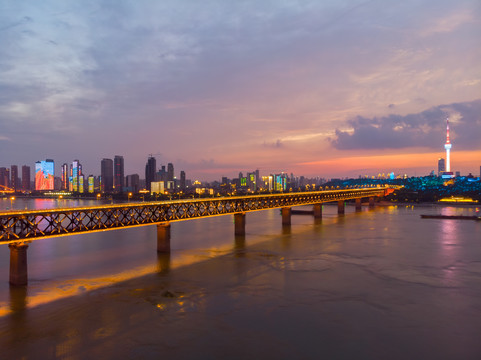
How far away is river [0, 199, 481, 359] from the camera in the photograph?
25422mm

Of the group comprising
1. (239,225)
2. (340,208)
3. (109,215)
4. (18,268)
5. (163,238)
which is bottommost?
(340,208)

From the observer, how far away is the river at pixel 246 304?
25422mm

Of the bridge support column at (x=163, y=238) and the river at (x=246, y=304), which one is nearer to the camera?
the river at (x=246, y=304)

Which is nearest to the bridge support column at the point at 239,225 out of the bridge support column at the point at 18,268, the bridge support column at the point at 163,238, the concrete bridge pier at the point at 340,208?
the bridge support column at the point at 163,238

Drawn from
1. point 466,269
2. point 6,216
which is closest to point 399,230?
point 466,269

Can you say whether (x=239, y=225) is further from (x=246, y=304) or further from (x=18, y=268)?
(x=18, y=268)

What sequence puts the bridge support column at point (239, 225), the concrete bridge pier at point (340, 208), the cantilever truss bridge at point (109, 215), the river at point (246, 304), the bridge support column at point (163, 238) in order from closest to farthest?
the river at point (246, 304) → the cantilever truss bridge at point (109, 215) → the bridge support column at point (163, 238) → the bridge support column at point (239, 225) → the concrete bridge pier at point (340, 208)

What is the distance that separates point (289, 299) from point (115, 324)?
16.1 metres

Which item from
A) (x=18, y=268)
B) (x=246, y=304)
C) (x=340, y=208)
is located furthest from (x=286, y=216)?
(x=18, y=268)

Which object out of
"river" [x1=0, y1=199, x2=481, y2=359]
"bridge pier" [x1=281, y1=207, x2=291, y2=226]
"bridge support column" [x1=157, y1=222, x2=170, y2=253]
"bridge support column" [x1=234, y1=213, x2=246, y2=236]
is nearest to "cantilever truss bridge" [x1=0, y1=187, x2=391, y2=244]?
"bridge support column" [x1=234, y1=213, x2=246, y2=236]

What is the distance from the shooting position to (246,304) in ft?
112

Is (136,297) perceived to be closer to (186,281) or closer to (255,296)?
(186,281)

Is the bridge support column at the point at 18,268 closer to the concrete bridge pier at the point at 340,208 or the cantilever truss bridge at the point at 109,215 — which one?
the cantilever truss bridge at the point at 109,215

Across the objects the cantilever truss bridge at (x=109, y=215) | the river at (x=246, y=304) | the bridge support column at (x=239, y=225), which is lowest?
the river at (x=246, y=304)
